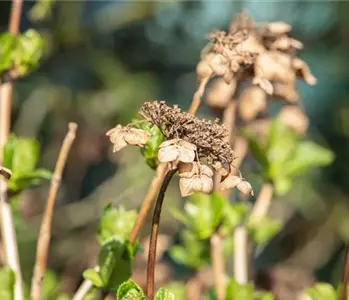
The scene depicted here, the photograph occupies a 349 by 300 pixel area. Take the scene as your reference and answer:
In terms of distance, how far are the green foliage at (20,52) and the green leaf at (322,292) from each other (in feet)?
1.17

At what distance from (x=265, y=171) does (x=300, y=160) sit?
47mm

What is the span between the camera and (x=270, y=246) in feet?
6.11

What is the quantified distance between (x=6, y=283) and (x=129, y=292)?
0.14m

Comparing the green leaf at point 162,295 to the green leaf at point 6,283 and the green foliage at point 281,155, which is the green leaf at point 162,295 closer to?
the green leaf at point 6,283

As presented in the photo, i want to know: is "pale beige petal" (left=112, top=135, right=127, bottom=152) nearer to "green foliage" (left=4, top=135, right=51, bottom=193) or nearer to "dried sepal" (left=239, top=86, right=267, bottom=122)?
"green foliage" (left=4, top=135, right=51, bottom=193)

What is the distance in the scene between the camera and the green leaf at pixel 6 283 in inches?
26.0

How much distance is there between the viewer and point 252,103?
0.91 meters

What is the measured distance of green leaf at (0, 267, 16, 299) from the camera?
0.66 meters

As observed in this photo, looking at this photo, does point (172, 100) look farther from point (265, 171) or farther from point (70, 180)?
point (265, 171)

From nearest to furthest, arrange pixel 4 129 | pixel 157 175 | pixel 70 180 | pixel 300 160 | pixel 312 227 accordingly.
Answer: pixel 157 175, pixel 4 129, pixel 300 160, pixel 70 180, pixel 312 227

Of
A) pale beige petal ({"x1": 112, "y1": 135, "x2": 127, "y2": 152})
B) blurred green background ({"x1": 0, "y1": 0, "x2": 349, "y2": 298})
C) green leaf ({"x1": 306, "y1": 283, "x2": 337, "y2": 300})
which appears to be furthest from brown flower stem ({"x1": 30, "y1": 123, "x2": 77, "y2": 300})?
blurred green background ({"x1": 0, "y1": 0, "x2": 349, "y2": 298})

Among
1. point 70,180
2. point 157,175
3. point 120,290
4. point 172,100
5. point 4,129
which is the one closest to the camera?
point 120,290

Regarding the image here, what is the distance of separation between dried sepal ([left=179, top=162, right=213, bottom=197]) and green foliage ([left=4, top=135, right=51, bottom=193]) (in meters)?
0.20

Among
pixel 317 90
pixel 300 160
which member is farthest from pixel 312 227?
pixel 300 160
